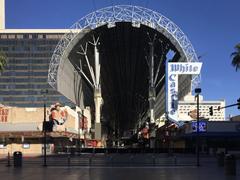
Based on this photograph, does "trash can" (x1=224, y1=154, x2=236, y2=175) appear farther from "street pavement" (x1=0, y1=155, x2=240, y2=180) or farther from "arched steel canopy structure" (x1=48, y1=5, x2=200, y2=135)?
"arched steel canopy structure" (x1=48, y1=5, x2=200, y2=135)

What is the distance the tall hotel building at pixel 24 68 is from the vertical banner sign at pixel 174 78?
88.0 metres

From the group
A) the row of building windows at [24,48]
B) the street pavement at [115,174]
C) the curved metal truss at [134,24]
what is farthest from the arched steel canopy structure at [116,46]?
the street pavement at [115,174]

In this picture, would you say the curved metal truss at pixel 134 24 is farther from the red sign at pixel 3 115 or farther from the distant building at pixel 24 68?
the distant building at pixel 24 68

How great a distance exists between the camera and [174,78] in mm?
98688

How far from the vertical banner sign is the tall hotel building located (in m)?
88.0

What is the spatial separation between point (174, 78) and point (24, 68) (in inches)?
3842

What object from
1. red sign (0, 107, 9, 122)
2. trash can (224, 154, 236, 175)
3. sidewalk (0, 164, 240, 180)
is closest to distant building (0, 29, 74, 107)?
red sign (0, 107, 9, 122)

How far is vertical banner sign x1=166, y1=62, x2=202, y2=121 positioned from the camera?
314 feet

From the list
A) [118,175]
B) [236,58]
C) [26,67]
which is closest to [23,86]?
[26,67]

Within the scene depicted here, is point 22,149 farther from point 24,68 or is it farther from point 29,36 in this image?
point 29,36

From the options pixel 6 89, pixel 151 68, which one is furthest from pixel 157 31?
Result: pixel 6 89

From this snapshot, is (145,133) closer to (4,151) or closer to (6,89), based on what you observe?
(4,151)

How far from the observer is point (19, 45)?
188 metres

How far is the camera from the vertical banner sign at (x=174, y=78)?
9575 cm
